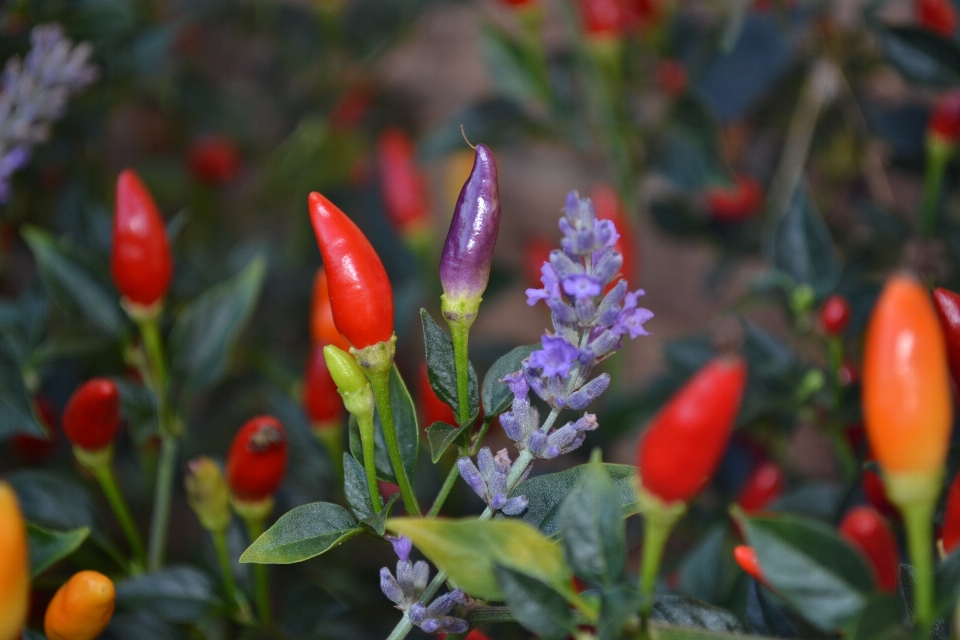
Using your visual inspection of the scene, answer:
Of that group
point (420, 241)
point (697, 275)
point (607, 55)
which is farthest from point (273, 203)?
point (697, 275)

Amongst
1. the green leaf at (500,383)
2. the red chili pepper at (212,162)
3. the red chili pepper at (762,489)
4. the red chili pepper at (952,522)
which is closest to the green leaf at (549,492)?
the green leaf at (500,383)

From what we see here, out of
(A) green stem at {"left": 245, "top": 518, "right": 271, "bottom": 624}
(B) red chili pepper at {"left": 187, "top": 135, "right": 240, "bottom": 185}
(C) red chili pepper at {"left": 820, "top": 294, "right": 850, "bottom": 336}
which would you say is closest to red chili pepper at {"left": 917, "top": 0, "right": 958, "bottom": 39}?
(C) red chili pepper at {"left": 820, "top": 294, "right": 850, "bottom": 336}

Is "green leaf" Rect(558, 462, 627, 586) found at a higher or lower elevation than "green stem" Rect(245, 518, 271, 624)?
higher

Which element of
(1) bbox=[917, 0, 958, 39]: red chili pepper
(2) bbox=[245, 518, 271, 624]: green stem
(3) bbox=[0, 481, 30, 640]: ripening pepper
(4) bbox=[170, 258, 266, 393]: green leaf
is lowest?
(2) bbox=[245, 518, 271, 624]: green stem

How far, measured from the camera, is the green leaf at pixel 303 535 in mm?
420

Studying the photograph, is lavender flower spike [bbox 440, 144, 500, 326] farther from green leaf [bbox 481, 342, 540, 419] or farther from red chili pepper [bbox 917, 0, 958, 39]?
red chili pepper [bbox 917, 0, 958, 39]

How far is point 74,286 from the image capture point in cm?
71

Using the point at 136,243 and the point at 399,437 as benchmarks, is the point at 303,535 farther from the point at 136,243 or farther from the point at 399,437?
the point at 136,243

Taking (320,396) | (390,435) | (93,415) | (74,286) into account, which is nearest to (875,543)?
(390,435)

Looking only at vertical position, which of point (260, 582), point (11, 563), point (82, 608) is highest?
point (11, 563)

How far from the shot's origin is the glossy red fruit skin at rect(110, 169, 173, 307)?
630mm

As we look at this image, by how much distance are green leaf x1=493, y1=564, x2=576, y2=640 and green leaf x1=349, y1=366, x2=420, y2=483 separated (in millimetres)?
122

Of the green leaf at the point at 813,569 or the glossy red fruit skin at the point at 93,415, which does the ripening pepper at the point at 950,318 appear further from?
the glossy red fruit skin at the point at 93,415

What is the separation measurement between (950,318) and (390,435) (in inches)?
11.3
